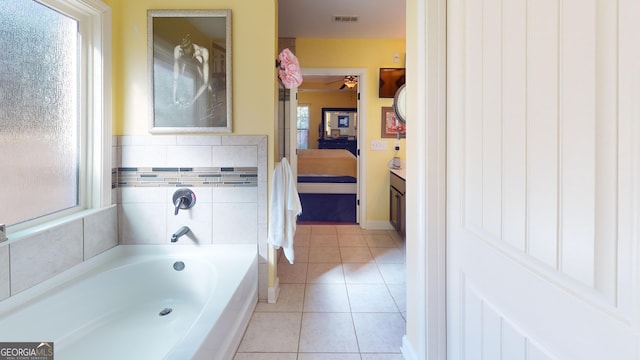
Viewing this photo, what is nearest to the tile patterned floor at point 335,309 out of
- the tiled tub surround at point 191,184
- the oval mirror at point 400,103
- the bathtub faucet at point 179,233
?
the tiled tub surround at point 191,184

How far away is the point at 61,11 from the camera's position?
1934 millimetres

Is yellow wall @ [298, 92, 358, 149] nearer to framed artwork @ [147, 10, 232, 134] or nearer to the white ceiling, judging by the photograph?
the white ceiling

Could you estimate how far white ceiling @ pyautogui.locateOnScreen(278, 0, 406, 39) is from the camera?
132 inches

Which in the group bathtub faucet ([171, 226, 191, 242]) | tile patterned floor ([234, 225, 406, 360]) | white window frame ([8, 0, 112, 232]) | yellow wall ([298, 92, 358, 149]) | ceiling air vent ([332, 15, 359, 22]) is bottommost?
tile patterned floor ([234, 225, 406, 360])

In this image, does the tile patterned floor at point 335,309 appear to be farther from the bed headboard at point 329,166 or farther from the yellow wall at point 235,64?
the bed headboard at point 329,166

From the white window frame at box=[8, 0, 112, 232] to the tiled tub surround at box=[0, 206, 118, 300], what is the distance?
0.13 meters

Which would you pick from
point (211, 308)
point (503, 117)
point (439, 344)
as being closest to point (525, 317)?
point (503, 117)

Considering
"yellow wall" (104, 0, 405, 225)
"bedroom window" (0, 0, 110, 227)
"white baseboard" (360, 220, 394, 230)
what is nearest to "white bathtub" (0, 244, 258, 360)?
"bedroom window" (0, 0, 110, 227)

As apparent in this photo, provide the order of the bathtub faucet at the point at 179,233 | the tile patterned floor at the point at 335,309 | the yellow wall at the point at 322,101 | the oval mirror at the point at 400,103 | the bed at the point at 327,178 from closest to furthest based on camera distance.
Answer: the tile patterned floor at the point at 335,309 → the bathtub faucet at the point at 179,233 → the oval mirror at the point at 400,103 → the bed at the point at 327,178 → the yellow wall at the point at 322,101

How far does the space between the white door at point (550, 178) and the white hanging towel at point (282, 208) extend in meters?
1.42

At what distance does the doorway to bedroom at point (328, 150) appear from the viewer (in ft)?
16.4

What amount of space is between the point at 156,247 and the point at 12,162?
1.03 m

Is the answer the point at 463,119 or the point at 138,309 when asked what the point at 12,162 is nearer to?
the point at 138,309

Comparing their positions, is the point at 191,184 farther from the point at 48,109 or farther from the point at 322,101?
the point at 322,101
